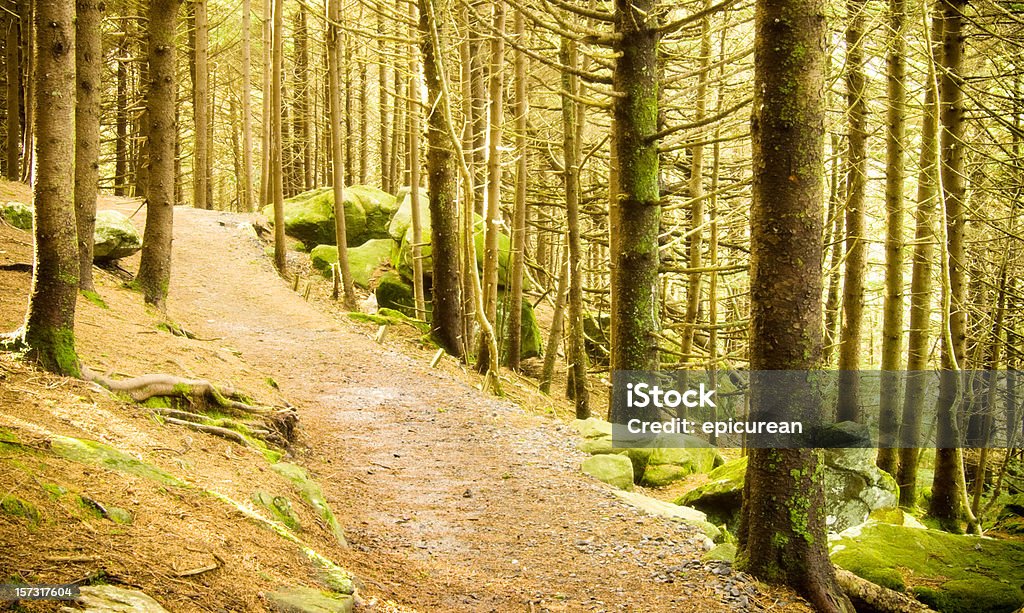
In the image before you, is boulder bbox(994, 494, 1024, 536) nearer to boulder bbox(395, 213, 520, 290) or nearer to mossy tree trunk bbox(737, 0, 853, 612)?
mossy tree trunk bbox(737, 0, 853, 612)

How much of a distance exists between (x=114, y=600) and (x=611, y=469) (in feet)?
18.5

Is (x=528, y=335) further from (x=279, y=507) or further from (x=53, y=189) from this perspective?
(x=53, y=189)

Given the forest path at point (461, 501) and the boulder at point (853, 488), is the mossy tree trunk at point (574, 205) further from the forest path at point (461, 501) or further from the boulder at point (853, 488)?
the boulder at point (853, 488)

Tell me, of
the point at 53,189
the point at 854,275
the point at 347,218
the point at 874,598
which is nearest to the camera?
the point at 53,189

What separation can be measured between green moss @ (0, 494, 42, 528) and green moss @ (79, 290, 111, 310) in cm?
675

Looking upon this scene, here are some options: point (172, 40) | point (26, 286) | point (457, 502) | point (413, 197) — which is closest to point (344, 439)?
point (457, 502)

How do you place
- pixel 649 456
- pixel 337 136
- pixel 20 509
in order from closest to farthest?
pixel 20 509 < pixel 649 456 < pixel 337 136

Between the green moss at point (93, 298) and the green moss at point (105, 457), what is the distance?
18.0ft

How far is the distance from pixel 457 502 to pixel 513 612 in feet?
7.03

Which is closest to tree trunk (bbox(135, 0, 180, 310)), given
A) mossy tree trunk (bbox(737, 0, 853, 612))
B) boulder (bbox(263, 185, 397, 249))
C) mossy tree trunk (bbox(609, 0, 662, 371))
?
mossy tree trunk (bbox(609, 0, 662, 371))

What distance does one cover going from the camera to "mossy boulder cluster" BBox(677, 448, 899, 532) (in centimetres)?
882

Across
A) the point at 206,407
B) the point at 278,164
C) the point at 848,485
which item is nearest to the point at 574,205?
the point at 848,485

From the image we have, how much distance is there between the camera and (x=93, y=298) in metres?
9.31

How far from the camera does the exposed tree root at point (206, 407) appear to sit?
600 cm
